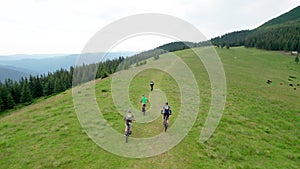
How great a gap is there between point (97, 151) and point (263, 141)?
15051 mm

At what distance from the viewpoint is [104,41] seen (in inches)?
564

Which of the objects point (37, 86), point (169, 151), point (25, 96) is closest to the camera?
point (169, 151)

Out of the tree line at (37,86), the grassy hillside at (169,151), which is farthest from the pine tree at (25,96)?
the grassy hillside at (169,151)

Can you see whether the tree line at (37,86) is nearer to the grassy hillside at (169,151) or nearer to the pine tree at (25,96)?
the pine tree at (25,96)

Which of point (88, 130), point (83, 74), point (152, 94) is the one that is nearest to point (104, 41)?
point (88, 130)

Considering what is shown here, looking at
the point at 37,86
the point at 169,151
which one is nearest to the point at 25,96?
the point at 37,86

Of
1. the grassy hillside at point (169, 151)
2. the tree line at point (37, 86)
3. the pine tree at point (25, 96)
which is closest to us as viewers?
the grassy hillside at point (169, 151)

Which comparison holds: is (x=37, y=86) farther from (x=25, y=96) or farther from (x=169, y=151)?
(x=169, y=151)

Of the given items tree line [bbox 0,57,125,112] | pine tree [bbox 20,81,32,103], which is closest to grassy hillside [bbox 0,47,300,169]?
tree line [bbox 0,57,125,112]

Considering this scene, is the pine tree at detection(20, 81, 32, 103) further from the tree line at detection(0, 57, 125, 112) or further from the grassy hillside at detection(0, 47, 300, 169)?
the grassy hillside at detection(0, 47, 300, 169)

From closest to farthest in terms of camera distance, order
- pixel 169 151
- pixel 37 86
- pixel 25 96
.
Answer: pixel 169 151 < pixel 25 96 < pixel 37 86

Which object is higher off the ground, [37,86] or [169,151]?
[169,151]

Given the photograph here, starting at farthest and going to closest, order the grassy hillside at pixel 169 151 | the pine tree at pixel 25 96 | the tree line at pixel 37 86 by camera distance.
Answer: the pine tree at pixel 25 96 < the tree line at pixel 37 86 < the grassy hillside at pixel 169 151

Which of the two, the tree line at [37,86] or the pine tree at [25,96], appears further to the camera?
the pine tree at [25,96]
